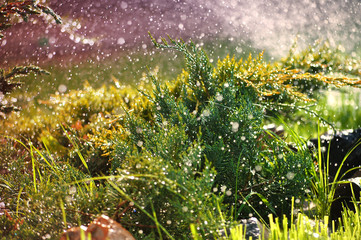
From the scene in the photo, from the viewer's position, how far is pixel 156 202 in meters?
0.97

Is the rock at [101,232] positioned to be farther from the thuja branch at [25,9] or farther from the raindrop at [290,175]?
the thuja branch at [25,9]

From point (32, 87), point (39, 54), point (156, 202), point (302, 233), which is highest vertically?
point (39, 54)

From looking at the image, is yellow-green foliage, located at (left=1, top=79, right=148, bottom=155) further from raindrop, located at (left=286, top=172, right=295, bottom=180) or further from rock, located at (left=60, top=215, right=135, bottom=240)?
rock, located at (left=60, top=215, right=135, bottom=240)

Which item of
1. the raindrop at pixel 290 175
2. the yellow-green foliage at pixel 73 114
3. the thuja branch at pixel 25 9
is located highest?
the thuja branch at pixel 25 9

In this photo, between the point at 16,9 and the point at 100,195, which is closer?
the point at 100,195

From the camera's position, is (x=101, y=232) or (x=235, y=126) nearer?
(x=101, y=232)

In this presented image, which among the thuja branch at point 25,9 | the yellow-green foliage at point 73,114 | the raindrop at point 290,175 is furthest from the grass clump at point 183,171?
the thuja branch at point 25,9

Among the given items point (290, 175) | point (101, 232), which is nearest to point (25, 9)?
point (101, 232)

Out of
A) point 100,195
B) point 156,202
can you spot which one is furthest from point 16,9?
point 156,202

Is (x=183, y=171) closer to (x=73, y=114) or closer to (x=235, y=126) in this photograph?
(x=235, y=126)

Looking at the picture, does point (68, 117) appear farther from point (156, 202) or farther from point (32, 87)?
point (156, 202)

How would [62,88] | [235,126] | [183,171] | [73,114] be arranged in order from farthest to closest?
[62,88] < [73,114] < [235,126] < [183,171]

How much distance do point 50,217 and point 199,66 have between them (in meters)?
0.85

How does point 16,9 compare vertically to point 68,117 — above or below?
above
